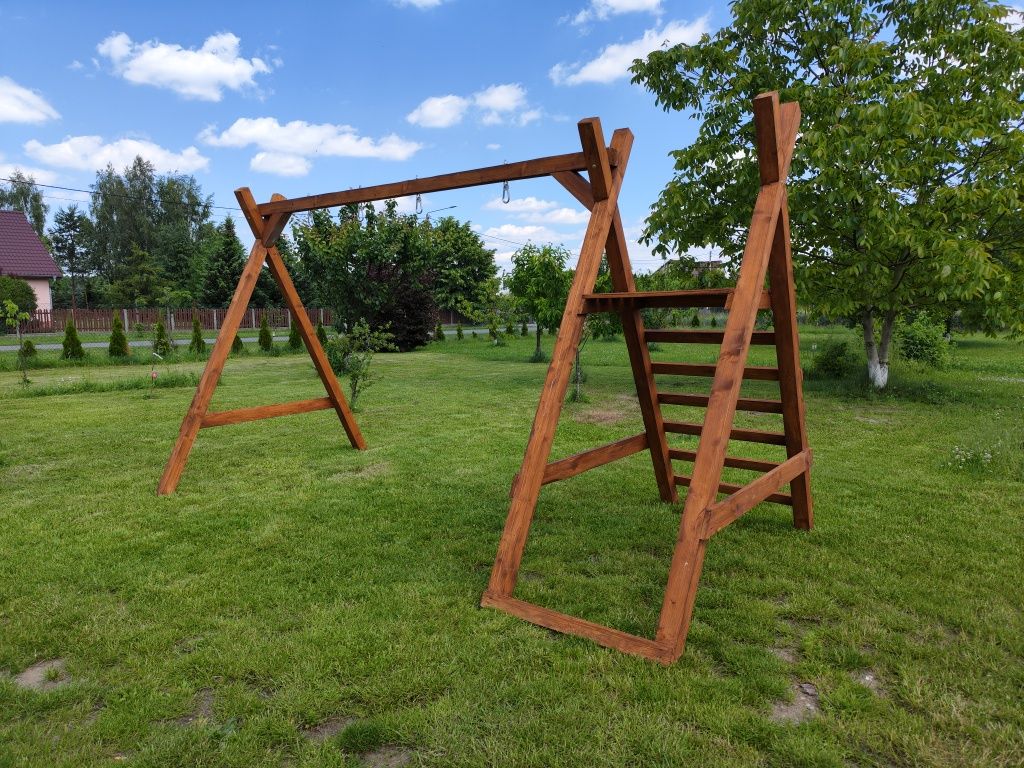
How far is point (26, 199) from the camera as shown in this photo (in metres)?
48.4

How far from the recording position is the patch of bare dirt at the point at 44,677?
2.60 m

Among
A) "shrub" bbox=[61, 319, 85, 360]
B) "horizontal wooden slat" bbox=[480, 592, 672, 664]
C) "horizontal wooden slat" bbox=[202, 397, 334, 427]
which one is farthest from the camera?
"shrub" bbox=[61, 319, 85, 360]

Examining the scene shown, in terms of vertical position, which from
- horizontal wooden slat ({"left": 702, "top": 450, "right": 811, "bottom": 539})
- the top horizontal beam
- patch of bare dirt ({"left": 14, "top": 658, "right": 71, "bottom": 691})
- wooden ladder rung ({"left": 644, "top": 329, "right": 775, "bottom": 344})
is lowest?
patch of bare dirt ({"left": 14, "top": 658, "right": 71, "bottom": 691})

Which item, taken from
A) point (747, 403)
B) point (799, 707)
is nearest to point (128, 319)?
point (747, 403)

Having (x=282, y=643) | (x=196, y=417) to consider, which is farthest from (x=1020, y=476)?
(x=196, y=417)

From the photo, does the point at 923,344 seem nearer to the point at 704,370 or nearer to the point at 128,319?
the point at 704,370

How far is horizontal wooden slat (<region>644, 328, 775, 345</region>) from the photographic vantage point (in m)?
3.60

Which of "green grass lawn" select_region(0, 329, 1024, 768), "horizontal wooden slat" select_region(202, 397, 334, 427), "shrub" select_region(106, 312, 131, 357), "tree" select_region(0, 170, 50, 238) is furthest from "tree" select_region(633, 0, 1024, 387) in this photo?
"tree" select_region(0, 170, 50, 238)

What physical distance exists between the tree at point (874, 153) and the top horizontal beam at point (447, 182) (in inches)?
269

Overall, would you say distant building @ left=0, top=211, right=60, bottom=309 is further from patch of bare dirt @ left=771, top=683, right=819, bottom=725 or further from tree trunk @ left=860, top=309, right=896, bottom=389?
patch of bare dirt @ left=771, top=683, right=819, bottom=725

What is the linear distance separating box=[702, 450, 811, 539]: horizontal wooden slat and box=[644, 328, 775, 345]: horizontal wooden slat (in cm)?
78

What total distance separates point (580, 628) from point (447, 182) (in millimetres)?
2974

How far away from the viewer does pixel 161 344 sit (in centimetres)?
1862

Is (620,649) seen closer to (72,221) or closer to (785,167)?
(785,167)
